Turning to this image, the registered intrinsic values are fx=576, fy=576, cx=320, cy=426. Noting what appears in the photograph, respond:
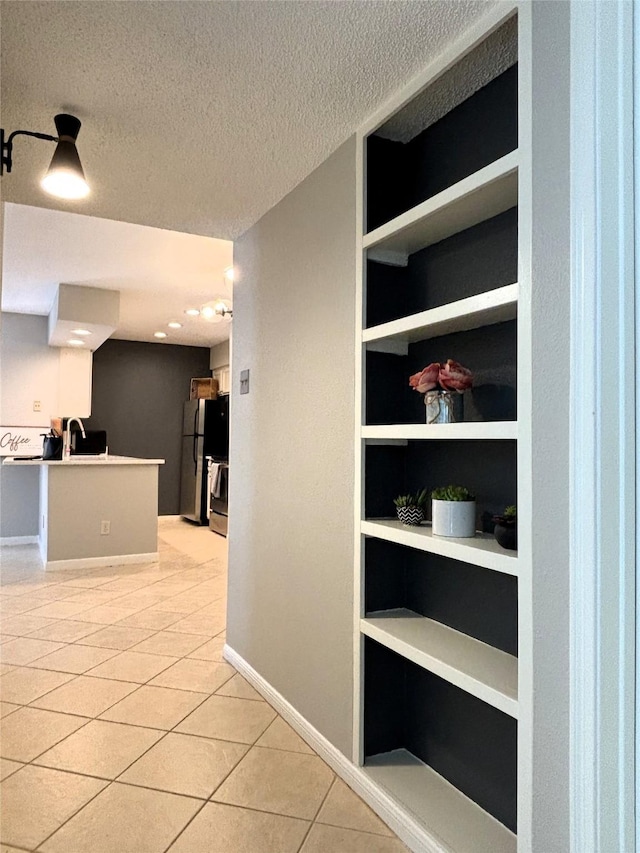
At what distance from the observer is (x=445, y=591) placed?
186cm

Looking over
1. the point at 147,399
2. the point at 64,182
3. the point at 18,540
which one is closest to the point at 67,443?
the point at 18,540

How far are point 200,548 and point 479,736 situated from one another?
4709 millimetres

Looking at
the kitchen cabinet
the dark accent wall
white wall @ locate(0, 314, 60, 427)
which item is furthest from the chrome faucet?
the kitchen cabinet

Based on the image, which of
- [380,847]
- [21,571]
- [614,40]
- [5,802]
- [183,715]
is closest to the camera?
[614,40]

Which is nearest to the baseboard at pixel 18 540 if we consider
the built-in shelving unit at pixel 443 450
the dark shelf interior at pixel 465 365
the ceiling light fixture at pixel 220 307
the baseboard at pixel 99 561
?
the baseboard at pixel 99 561

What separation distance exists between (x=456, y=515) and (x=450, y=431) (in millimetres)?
242

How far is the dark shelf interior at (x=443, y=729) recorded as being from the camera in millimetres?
1615

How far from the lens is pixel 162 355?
323 inches

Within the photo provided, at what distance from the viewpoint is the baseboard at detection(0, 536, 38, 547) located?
614 centimetres

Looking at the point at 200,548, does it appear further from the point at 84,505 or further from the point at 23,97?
the point at 23,97

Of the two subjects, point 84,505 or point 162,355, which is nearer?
point 84,505

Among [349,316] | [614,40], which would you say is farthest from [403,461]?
[614,40]

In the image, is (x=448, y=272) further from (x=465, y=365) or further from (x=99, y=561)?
(x=99, y=561)

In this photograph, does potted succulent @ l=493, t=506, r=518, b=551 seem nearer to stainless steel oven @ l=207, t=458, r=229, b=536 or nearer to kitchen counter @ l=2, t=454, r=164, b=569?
kitchen counter @ l=2, t=454, r=164, b=569
